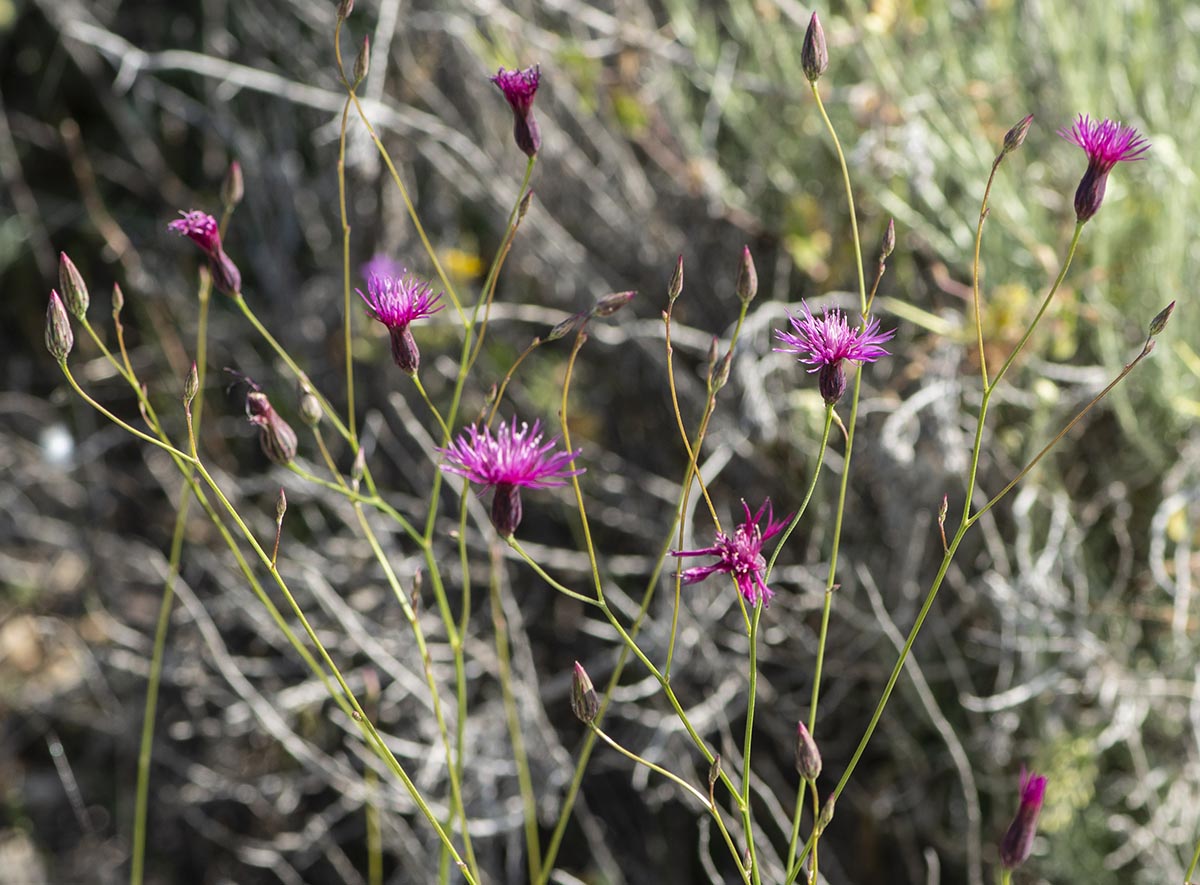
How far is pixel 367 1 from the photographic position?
201cm

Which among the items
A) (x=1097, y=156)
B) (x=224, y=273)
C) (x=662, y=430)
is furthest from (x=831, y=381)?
(x=662, y=430)

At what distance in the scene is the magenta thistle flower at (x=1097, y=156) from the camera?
2.67 feet

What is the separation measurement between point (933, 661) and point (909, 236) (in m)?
0.59

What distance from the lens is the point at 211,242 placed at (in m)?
0.96

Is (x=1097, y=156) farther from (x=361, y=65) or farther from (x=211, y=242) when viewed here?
(x=211, y=242)

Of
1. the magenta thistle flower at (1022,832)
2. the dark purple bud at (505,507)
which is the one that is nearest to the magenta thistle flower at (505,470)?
the dark purple bud at (505,507)

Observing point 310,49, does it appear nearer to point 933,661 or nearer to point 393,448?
point 393,448

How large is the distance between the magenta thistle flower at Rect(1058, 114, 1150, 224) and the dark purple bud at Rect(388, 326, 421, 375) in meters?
0.47

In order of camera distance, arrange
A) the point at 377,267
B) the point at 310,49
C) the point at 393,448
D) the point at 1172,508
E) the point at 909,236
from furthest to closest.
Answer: the point at 310,49 < the point at 393,448 < the point at 909,236 < the point at 377,267 < the point at 1172,508

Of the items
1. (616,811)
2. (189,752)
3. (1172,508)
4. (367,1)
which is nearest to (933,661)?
(1172,508)

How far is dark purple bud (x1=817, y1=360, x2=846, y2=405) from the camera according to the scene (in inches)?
32.0

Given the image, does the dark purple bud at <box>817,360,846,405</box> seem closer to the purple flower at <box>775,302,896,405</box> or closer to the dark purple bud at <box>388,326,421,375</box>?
the purple flower at <box>775,302,896,405</box>

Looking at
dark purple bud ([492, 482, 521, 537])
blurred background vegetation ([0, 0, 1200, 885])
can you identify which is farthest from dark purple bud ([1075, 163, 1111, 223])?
blurred background vegetation ([0, 0, 1200, 885])

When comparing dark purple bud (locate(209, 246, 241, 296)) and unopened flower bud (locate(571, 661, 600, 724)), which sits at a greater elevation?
dark purple bud (locate(209, 246, 241, 296))
